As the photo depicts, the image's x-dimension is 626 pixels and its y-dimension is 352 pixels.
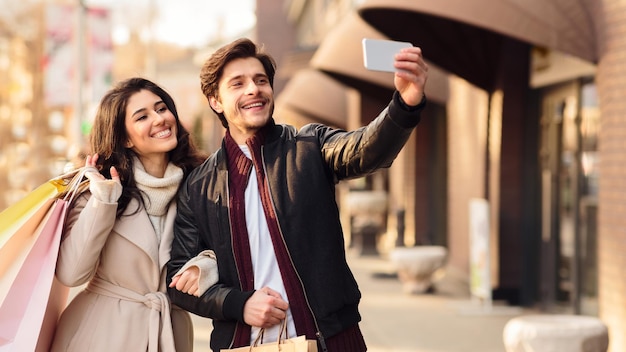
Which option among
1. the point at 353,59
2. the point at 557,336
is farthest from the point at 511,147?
the point at 557,336

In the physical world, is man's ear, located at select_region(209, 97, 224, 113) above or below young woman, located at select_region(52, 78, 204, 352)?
above

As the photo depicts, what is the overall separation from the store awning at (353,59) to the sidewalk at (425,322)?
9.77ft

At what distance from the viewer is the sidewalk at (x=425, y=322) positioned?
9.00 meters

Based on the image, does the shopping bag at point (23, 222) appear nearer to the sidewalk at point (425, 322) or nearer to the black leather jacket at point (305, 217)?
the black leather jacket at point (305, 217)

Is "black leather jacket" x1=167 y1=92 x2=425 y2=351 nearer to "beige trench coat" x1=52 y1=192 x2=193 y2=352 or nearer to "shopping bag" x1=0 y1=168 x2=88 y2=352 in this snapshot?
"beige trench coat" x1=52 y1=192 x2=193 y2=352

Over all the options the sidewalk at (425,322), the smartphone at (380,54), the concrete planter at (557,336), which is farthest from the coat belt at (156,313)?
the sidewalk at (425,322)

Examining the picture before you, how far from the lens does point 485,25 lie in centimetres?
884

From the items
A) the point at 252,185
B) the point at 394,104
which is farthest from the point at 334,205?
the point at 394,104

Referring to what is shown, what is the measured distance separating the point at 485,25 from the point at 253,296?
19.9 ft

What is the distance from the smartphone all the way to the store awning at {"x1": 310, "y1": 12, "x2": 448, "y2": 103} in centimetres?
1014

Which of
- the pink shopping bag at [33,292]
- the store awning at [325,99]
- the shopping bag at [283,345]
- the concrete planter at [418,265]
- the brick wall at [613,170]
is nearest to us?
the shopping bag at [283,345]

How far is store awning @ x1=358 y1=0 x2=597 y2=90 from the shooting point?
8.23 meters

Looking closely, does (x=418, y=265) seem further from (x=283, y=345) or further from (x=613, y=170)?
(x=283, y=345)

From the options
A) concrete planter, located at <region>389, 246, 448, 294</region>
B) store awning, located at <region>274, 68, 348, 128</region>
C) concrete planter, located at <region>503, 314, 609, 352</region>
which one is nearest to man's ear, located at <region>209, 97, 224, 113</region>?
concrete planter, located at <region>503, 314, 609, 352</region>
